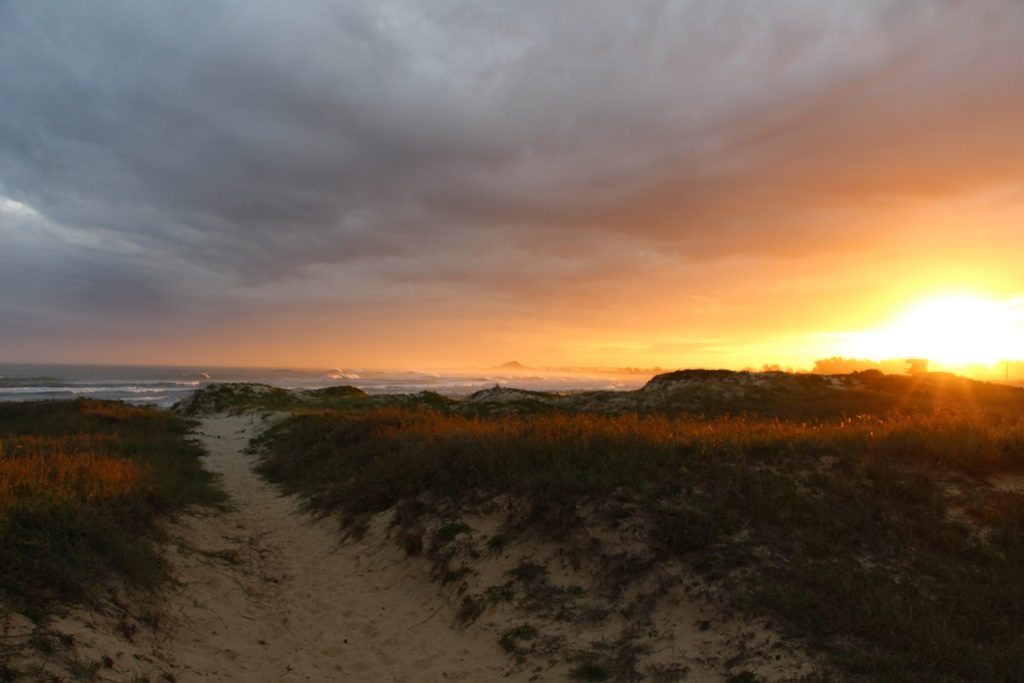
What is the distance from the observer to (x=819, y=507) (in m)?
8.95

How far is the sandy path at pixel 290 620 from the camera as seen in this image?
679 centimetres

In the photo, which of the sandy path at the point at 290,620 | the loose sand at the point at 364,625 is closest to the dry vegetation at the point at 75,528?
the loose sand at the point at 364,625

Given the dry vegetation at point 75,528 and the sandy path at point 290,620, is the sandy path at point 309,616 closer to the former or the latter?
the sandy path at point 290,620

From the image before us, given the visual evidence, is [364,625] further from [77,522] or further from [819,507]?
[819,507]

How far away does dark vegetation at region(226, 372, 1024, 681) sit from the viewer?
20.8ft

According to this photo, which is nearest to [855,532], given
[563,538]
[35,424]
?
[563,538]

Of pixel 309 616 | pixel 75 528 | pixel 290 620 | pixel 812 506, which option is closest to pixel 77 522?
pixel 75 528

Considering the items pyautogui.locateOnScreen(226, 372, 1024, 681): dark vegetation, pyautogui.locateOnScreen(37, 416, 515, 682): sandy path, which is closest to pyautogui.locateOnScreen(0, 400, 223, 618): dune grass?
pyautogui.locateOnScreen(37, 416, 515, 682): sandy path

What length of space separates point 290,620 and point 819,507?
8.19 meters

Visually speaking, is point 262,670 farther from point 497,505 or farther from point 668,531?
point 668,531

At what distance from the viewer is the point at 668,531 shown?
28.6ft

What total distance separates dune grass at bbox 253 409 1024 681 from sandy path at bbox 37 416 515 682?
71.6 inches

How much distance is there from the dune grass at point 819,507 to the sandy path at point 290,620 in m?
1.82

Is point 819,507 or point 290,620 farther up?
point 819,507
